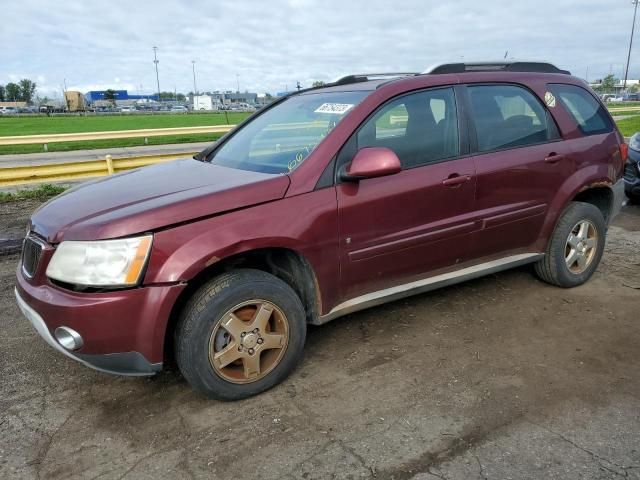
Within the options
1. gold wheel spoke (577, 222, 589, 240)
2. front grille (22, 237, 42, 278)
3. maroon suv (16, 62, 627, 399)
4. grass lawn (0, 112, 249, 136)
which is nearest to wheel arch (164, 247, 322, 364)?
maroon suv (16, 62, 627, 399)

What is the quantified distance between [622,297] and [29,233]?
437 cm

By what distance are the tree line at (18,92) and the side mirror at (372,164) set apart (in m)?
132

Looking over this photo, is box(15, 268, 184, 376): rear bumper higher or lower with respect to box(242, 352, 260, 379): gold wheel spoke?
higher

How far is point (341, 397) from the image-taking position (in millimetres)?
3002

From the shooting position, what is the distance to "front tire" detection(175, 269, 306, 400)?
2775 millimetres

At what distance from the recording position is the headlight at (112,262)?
A: 8.54 feet

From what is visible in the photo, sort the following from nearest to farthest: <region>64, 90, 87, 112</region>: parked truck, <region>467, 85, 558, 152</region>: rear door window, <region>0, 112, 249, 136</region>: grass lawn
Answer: <region>467, 85, 558, 152</region>: rear door window
<region>0, 112, 249, 136</region>: grass lawn
<region>64, 90, 87, 112</region>: parked truck

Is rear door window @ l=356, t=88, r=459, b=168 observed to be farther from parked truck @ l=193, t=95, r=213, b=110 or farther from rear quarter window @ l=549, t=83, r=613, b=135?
parked truck @ l=193, t=95, r=213, b=110

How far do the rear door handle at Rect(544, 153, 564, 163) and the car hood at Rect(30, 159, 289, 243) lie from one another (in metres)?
2.16

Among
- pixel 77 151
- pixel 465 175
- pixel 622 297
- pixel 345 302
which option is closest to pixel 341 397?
pixel 345 302

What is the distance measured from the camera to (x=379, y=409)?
2.87 metres

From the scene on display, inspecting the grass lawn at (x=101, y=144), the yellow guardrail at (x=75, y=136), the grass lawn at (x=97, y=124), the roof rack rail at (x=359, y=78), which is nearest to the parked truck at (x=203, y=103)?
the grass lawn at (x=97, y=124)

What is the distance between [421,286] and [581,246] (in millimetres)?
1734

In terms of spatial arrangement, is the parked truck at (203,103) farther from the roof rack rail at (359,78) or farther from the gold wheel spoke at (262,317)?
the gold wheel spoke at (262,317)
